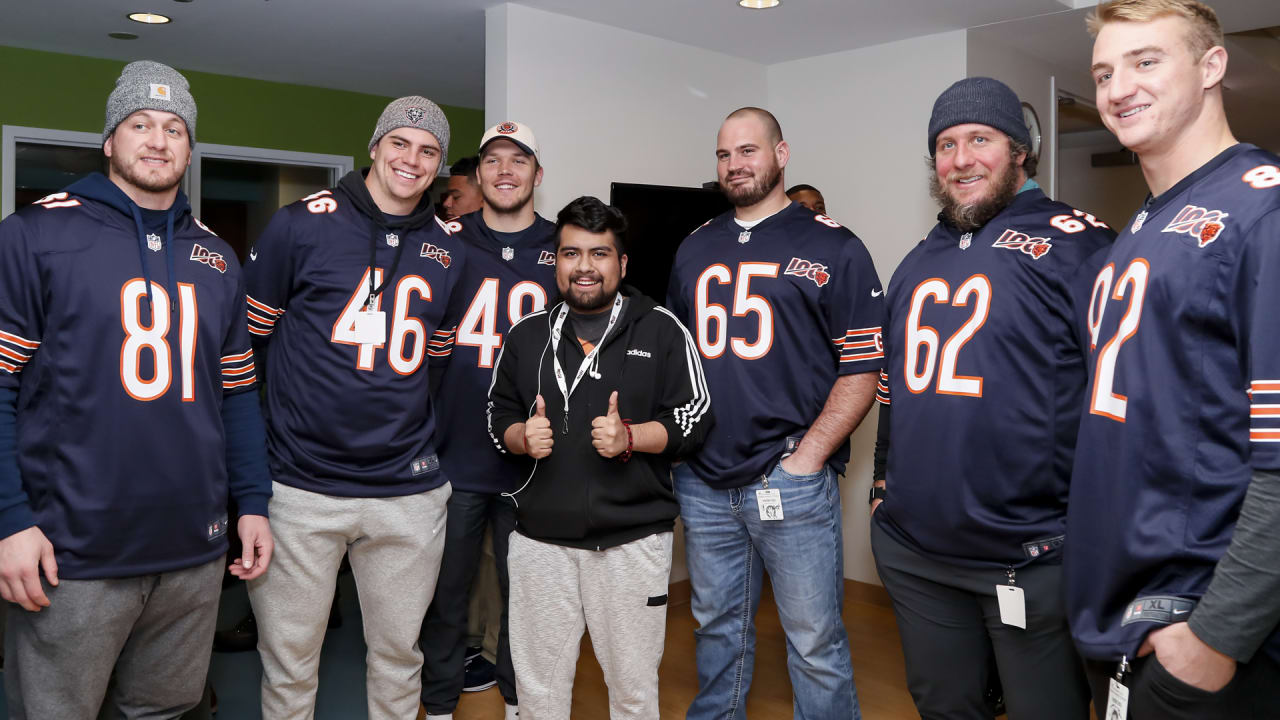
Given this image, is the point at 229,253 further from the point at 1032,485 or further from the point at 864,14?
the point at 864,14

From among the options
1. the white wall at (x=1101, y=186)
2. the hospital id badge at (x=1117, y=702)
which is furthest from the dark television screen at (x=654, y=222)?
the white wall at (x=1101, y=186)

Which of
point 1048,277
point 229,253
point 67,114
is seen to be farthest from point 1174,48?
point 67,114

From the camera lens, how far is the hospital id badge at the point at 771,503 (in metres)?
2.45

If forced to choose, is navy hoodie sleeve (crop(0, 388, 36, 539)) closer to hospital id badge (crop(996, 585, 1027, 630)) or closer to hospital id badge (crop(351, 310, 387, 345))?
hospital id badge (crop(351, 310, 387, 345))

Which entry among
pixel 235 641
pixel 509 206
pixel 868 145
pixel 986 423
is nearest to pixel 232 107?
pixel 235 641

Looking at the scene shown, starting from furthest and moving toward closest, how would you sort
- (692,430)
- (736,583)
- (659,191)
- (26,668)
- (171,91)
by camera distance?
(659,191)
(736,583)
(692,430)
(171,91)
(26,668)

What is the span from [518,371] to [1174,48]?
5.48 ft

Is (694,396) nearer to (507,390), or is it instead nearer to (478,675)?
(507,390)

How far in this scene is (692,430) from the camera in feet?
7.84

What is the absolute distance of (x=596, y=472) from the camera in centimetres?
235

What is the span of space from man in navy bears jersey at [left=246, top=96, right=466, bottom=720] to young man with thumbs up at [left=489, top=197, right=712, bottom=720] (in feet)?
0.91

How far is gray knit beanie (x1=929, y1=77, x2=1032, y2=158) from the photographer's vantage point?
2021mm

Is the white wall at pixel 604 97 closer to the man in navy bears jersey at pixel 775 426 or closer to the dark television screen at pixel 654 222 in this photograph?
the dark television screen at pixel 654 222

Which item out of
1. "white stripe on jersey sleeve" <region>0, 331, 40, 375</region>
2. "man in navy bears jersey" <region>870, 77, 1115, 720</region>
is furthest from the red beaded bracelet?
"white stripe on jersey sleeve" <region>0, 331, 40, 375</region>
